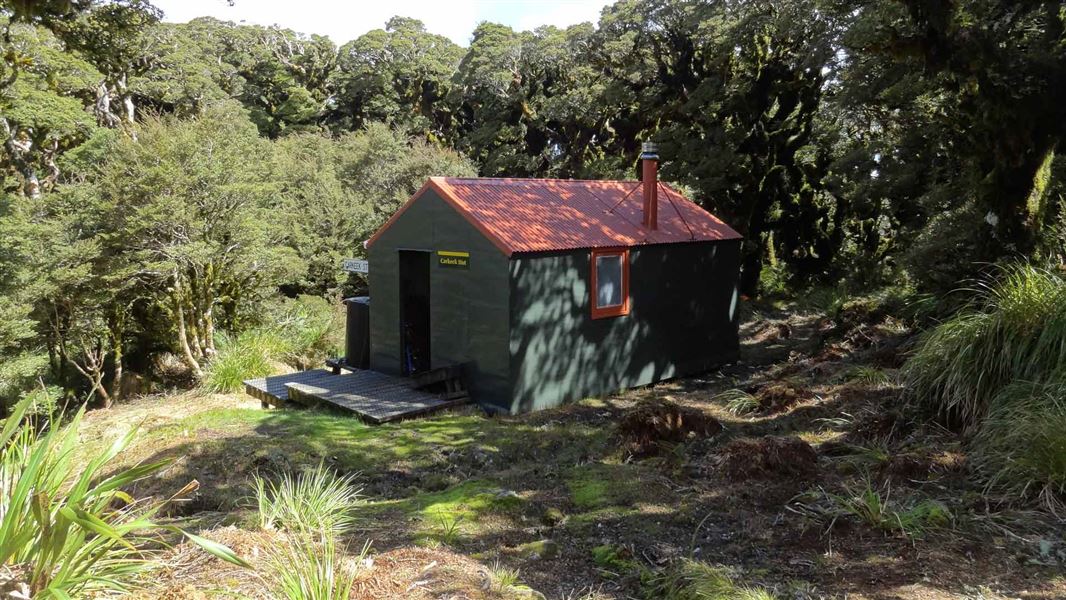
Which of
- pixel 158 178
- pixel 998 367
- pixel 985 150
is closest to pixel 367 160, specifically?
pixel 158 178

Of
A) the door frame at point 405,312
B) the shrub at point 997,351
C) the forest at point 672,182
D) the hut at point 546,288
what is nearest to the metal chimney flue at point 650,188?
the hut at point 546,288

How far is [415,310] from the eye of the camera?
12.9m

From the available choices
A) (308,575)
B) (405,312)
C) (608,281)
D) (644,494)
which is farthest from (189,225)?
(308,575)

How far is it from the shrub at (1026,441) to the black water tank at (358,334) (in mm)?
9991

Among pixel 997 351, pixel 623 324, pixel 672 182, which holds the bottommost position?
pixel 623 324

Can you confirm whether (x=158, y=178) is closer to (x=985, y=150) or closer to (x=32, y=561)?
(x=32, y=561)

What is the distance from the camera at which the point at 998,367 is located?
642cm

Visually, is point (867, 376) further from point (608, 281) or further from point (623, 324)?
point (608, 281)

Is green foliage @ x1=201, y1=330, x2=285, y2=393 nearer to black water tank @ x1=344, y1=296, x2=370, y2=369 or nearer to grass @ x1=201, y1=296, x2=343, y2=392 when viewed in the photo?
grass @ x1=201, y1=296, x2=343, y2=392

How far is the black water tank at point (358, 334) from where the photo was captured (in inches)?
531

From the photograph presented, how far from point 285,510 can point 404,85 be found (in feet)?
130

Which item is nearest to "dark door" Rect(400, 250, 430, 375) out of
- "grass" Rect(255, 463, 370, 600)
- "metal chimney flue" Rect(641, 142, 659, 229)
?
"metal chimney flue" Rect(641, 142, 659, 229)

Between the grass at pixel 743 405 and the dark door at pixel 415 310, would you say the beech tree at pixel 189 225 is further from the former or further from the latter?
the grass at pixel 743 405

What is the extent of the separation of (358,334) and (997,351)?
10135 millimetres
